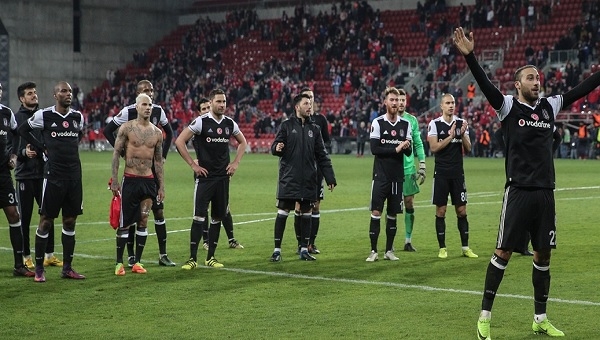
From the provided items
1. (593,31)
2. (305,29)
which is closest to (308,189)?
(593,31)

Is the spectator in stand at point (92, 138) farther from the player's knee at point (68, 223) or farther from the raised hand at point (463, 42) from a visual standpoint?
the raised hand at point (463, 42)

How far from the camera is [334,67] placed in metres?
55.3

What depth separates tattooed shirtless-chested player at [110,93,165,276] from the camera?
12594 millimetres

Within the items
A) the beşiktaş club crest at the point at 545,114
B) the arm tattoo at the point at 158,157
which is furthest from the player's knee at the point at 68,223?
the beşiktaş club crest at the point at 545,114

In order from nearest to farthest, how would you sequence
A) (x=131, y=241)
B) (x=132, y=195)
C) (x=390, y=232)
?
(x=132, y=195) < (x=131, y=241) < (x=390, y=232)

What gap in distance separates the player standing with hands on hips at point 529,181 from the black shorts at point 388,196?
4.96 meters

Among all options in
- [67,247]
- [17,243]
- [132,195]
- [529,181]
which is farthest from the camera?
[132,195]

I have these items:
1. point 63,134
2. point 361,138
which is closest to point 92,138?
point 361,138

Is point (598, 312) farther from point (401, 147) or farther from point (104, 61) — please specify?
point (104, 61)

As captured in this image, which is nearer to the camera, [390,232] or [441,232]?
[390,232]

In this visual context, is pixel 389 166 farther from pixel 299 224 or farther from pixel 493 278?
pixel 493 278

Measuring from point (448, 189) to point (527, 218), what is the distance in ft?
18.2

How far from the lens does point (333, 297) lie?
35.3 ft

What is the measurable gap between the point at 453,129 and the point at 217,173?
3.36 meters
